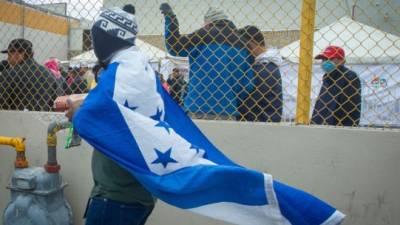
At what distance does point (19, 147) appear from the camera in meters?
3.57

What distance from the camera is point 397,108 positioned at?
3.85 meters

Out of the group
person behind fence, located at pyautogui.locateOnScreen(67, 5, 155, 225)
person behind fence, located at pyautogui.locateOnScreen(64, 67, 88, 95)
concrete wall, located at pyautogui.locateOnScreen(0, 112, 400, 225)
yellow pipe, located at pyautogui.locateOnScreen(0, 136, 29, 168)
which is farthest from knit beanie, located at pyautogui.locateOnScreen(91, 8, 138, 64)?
person behind fence, located at pyautogui.locateOnScreen(64, 67, 88, 95)

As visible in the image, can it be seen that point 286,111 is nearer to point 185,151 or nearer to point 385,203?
point 385,203

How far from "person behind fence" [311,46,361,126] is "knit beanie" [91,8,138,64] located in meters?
1.68

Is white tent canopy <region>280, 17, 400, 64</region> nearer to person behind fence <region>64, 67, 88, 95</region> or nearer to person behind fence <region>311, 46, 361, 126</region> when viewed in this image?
person behind fence <region>311, 46, 361, 126</region>

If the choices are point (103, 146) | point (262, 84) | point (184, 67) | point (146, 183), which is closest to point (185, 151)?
point (146, 183)

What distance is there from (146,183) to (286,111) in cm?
201

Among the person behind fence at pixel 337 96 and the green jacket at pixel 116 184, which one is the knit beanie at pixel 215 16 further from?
the green jacket at pixel 116 184

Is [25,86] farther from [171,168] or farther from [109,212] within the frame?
[171,168]

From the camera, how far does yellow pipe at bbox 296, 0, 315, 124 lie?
2.90 meters

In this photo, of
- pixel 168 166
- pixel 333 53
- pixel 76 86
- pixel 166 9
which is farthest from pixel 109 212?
pixel 76 86

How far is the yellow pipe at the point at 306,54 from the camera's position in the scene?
2904 millimetres

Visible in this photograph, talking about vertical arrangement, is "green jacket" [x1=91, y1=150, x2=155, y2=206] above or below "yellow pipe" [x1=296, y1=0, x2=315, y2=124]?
below

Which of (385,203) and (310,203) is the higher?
(310,203)
